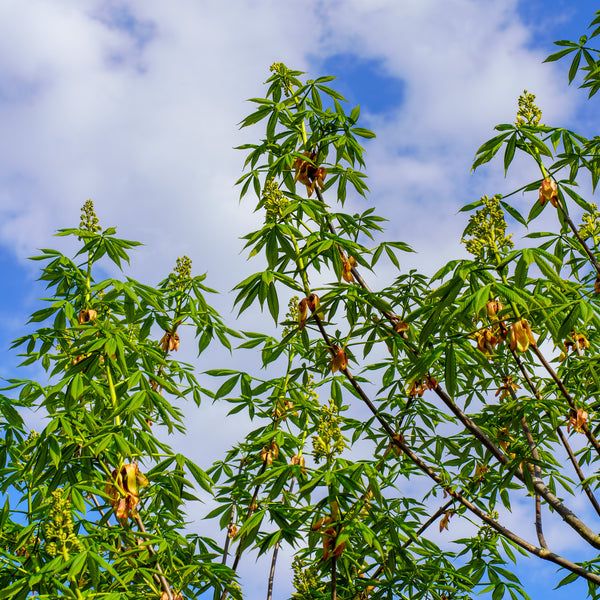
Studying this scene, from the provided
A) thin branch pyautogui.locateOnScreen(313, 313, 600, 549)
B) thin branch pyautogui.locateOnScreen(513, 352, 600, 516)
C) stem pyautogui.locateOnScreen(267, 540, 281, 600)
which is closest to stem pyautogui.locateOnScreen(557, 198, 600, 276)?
thin branch pyautogui.locateOnScreen(513, 352, 600, 516)

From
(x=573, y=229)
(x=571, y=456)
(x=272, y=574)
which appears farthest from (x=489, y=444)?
(x=272, y=574)

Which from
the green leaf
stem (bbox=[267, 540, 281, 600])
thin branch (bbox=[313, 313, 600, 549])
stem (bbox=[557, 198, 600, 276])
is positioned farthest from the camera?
stem (bbox=[267, 540, 281, 600])

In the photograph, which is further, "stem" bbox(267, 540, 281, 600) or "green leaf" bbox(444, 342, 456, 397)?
"stem" bbox(267, 540, 281, 600)

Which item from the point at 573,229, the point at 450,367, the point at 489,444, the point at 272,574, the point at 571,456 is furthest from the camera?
the point at 272,574

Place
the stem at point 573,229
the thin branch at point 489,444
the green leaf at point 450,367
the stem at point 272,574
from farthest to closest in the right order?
the stem at point 272,574 → the stem at point 573,229 → the thin branch at point 489,444 → the green leaf at point 450,367

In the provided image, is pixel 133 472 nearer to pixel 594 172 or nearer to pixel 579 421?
pixel 579 421

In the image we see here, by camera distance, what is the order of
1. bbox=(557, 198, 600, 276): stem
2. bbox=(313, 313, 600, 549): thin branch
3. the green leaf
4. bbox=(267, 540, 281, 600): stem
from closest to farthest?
1. the green leaf
2. bbox=(313, 313, 600, 549): thin branch
3. bbox=(557, 198, 600, 276): stem
4. bbox=(267, 540, 281, 600): stem

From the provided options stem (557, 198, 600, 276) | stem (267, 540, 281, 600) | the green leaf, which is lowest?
stem (267, 540, 281, 600)

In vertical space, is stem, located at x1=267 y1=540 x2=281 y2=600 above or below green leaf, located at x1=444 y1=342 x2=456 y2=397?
below

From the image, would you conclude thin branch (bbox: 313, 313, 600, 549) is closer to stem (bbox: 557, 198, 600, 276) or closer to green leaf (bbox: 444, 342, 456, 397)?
green leaf (bbox: 444, 342, 456, 397)

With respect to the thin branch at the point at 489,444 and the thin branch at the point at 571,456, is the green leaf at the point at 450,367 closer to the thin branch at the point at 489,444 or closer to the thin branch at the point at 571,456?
the thin branch at the point at 489,444

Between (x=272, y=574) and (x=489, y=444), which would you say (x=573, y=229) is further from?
(x=272, y=574)

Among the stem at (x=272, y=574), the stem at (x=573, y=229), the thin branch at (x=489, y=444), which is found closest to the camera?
the thin branch at (x=489, y=444)

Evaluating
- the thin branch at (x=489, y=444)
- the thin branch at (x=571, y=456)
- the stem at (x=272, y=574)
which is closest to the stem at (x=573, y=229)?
the thin branch at (x=571, y=456)
